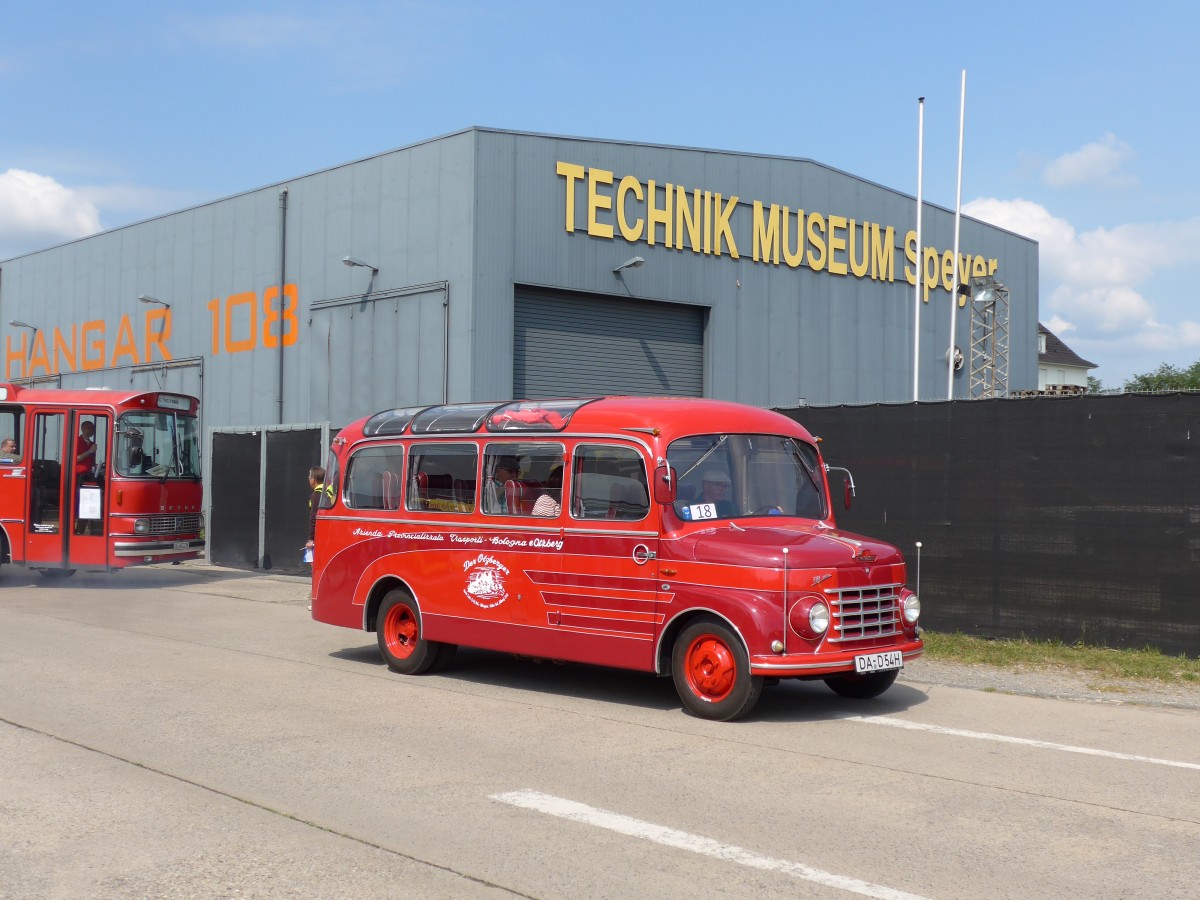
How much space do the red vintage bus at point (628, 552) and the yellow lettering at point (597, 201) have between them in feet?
47.3

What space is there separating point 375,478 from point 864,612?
5069 millimetres

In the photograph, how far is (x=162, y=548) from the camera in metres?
20.2

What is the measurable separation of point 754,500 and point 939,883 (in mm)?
4908

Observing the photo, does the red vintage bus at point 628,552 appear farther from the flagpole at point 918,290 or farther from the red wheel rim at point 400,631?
the flagpole at point 918,290

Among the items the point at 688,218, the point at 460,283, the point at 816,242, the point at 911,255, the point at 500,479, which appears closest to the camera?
the point at 500,479

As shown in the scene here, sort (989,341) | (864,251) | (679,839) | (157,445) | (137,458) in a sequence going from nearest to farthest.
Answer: (679,839) → (137,458) → (157,445) → (864,251) → (989,341)

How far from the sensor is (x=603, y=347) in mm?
26312

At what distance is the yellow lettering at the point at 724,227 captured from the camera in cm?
2820

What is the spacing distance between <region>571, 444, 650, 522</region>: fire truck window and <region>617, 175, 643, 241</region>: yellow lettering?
16.8m

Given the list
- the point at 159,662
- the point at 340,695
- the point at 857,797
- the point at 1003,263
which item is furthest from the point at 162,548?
the point at 1003,263

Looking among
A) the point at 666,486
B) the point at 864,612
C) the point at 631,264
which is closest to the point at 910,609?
the point at 864,612

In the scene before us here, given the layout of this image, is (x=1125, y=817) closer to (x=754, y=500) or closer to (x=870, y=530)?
(x=754, y=500)

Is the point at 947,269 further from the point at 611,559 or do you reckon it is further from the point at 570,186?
the point at 611,559

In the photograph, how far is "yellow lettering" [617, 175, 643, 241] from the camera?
26.4 m
